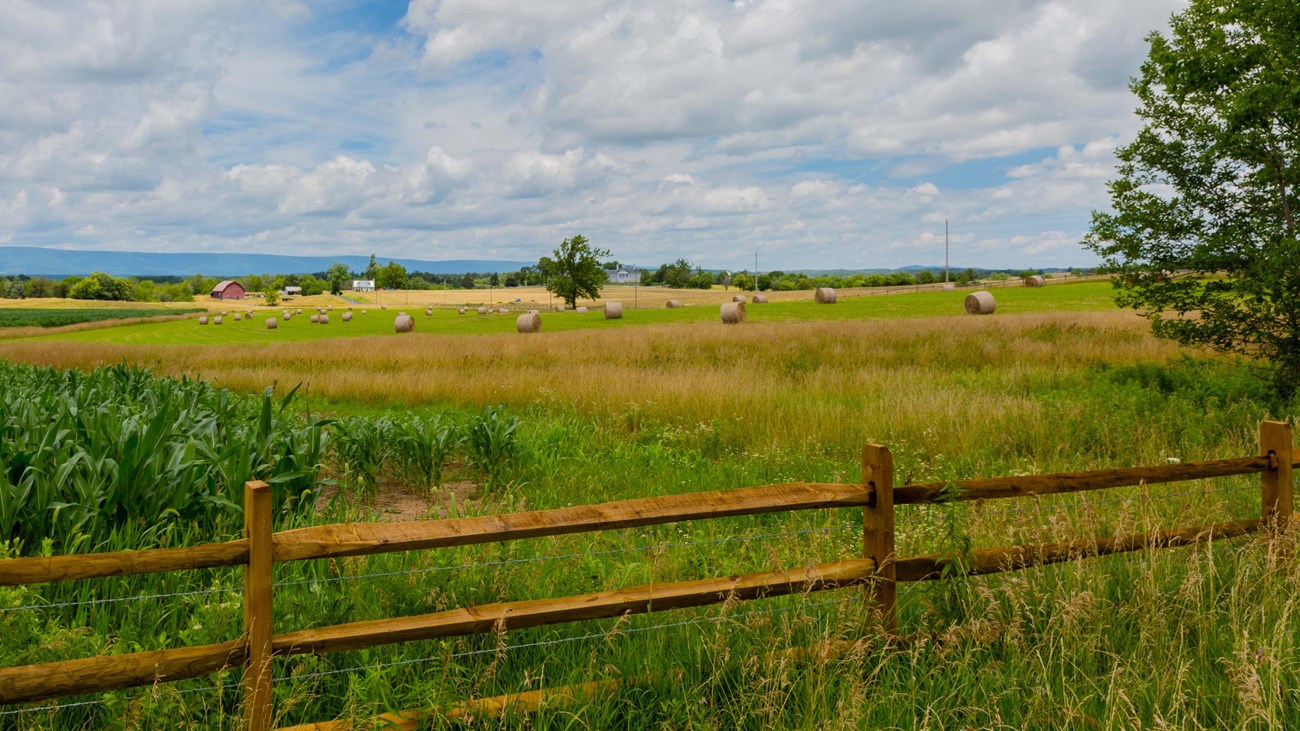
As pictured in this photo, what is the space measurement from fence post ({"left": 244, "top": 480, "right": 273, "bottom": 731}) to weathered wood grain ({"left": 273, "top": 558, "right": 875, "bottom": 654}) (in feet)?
0.35

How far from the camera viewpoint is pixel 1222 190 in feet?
44.0

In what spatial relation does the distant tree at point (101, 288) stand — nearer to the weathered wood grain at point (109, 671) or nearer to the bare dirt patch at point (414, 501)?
the bare dirt patch at point (414, 501)

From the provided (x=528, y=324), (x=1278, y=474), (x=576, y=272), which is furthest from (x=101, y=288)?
(x=1278, y=474)

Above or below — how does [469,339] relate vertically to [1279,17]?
below

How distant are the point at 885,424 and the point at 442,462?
6.19 metres

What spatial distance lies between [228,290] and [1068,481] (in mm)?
206503

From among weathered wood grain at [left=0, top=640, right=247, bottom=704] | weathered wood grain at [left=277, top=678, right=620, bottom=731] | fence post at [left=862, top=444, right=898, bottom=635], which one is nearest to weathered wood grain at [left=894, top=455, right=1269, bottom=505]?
fence post at [left=862, top=444, right=898, bottom=635]

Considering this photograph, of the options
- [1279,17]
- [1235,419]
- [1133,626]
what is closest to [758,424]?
[1235,419]

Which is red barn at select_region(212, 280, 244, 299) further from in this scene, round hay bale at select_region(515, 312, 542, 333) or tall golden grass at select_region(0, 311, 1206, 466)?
tall golden grass at select_region(0, 311, 1206, 466)

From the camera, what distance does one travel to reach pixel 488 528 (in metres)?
3.97

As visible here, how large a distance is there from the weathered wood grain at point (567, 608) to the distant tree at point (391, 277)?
621 feet

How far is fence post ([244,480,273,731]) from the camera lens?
11.8 ft

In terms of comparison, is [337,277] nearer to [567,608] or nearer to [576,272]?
[576,272]

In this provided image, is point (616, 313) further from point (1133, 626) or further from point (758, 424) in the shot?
point (1133, 626)
